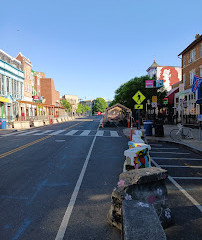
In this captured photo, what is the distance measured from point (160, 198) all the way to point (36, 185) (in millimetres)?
3377

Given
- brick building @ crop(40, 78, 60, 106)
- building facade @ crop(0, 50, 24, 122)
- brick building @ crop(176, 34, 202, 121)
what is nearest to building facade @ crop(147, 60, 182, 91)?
brick building @ crop(176, 34, 202, 121)

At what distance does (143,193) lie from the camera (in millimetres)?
3340

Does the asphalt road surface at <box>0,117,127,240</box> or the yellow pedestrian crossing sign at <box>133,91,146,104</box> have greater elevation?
the yellow pedestrian crossing sign at <box>133,91,146,104</box>

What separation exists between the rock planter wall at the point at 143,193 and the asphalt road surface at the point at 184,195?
28 centimetres

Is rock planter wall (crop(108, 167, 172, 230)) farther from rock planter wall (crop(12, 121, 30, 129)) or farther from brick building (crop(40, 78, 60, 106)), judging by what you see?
brick building (crop(40, 78, 60, 106))

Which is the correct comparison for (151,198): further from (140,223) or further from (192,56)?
(192,56)

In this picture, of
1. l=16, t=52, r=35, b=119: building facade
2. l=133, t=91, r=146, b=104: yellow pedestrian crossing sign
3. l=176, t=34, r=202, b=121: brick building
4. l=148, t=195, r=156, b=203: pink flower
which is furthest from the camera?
l=16, t=52, r=35, b=119: building facade

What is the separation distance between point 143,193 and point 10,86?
38.8 m

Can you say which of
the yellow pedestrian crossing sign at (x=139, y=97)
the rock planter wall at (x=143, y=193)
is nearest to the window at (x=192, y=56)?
the yellow pedestrian crossing sign at (x=139, y=97)

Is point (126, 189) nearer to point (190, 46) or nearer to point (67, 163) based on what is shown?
point (67, 163)

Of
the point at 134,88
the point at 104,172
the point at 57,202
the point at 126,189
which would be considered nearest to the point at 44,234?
the point at 57,202

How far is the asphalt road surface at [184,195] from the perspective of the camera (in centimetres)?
327

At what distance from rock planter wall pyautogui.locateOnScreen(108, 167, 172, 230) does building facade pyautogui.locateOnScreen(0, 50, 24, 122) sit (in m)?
30.6

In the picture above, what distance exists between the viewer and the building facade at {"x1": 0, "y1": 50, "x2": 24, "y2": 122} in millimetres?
33406
